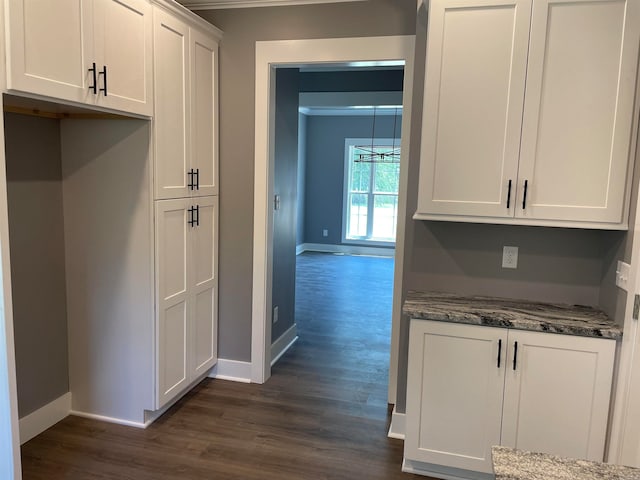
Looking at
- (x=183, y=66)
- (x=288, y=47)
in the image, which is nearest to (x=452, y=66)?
(x=288, y=47)

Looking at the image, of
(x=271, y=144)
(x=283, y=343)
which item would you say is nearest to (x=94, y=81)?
(x=271, y=144)

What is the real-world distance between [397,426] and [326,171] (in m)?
7.23

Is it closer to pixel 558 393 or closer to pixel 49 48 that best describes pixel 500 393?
pixel 558 393

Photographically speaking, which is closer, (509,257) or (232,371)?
(509,257)

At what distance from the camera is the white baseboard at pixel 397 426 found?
2.85 metres

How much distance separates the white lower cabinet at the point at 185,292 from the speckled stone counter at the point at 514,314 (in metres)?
1.41

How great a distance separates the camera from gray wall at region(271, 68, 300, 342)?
373 centimetres

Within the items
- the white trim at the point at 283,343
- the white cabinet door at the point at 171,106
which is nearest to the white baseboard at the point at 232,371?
the white trim at the point at 283,343

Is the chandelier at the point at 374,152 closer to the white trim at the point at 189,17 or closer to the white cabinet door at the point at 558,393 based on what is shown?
the white trim at the point at 189,17

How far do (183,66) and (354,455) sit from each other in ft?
8.12

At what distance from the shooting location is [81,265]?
2.83 m

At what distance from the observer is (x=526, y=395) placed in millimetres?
2240

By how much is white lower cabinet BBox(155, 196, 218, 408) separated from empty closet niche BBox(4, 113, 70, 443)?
60 cm

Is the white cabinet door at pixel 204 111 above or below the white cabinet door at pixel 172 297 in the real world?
above
